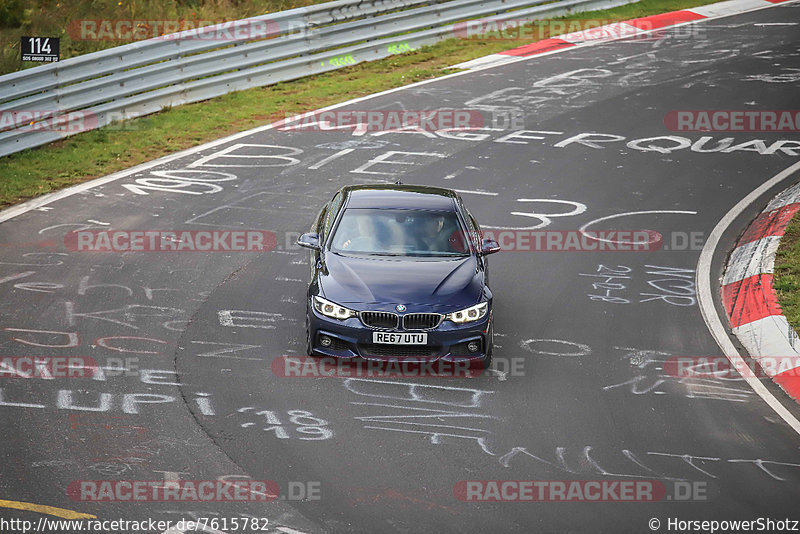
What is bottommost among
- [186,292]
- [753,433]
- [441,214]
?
[753,433]

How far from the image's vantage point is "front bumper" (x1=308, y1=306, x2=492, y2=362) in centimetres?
960

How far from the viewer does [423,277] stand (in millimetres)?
10070

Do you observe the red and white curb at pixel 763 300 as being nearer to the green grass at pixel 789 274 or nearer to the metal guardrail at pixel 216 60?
the green grass at pixel 789 274

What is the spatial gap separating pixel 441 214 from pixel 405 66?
12.9 meters

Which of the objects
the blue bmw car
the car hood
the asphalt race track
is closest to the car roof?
the blue bmw car

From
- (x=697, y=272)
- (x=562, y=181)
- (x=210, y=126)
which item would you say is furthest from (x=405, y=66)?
(x=697, y=272)

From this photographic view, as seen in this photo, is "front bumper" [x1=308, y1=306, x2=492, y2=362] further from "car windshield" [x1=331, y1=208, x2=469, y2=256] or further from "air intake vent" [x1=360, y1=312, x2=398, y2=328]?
"car windshield" [x1=331, y1=208, x2=469, y2=256]

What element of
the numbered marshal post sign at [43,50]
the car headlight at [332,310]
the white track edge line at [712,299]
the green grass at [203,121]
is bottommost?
the white track edge line at [712,299]

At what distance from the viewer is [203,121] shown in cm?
1894

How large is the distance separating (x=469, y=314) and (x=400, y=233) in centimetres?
155

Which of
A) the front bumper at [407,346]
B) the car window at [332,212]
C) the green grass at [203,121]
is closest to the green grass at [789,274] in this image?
the front bumper at [407,346]

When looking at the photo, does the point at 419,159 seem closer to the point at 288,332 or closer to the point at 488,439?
the point at 288,332

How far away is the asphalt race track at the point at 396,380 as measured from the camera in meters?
7.45

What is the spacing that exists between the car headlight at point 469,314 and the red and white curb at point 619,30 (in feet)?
47.6
